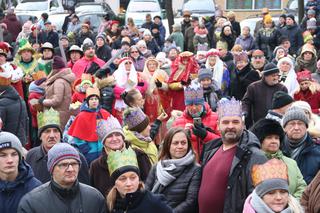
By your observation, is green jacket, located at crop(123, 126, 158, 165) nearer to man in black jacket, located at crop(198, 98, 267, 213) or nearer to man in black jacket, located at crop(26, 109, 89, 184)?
man in black jacket, located at crop(26, 109, 89, 184)

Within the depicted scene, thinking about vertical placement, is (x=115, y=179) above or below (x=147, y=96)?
above

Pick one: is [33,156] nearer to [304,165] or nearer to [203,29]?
[304,165]

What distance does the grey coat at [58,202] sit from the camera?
6.25 meters

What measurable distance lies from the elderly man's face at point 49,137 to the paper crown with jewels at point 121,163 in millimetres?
1698

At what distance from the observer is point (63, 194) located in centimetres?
635

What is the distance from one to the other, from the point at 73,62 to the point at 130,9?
15033 mm

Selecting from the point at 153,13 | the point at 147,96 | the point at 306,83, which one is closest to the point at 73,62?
the point at 147,96

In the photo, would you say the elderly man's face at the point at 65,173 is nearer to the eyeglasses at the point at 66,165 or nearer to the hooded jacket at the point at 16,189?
the eyeglasses at the point at 66,165

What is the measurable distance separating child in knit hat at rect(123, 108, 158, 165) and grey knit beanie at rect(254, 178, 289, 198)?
260 cm

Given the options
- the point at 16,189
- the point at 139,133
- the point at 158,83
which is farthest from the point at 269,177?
the point at 158,83

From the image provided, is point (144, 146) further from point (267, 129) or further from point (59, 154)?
point (59, 154)

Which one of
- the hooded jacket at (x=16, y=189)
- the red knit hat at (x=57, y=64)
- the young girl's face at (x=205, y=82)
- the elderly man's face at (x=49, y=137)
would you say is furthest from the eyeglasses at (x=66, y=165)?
the red knit hat at (x=57, y=64)

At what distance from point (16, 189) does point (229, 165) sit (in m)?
1.78

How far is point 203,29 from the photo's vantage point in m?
22.0
